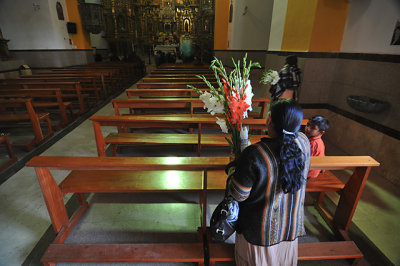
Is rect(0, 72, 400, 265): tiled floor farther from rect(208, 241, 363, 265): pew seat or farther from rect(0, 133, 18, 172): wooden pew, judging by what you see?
rect(0, 133, 18, 172): wooden pew

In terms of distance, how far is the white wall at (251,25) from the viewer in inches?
419

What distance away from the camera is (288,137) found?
107 centimetres

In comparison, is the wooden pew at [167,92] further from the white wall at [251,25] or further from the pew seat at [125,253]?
the white wall at [251,25]

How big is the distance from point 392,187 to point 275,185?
111 inches

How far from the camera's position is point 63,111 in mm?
4922

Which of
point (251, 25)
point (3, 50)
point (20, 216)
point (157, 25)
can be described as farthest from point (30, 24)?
point (20, 216)

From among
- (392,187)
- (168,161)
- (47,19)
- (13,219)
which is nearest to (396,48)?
(392,187)

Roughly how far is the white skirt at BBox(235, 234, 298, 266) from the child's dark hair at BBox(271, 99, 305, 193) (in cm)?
51

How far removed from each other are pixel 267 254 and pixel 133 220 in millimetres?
1471

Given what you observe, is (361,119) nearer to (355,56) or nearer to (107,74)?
(355,56)

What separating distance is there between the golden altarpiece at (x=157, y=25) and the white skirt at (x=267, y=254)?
1552 cm

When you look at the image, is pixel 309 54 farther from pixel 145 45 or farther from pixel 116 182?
pixel 145 45

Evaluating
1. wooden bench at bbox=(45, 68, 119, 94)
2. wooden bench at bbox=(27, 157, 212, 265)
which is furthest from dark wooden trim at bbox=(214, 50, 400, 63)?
wooden bench at bbox=(45, 68, 119, 94)

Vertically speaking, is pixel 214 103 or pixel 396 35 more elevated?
pixel 396 35
